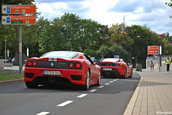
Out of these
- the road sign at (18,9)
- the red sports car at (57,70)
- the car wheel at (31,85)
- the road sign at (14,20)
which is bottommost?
the car wheel at (31,85)

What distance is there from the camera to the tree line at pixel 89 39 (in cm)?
8186

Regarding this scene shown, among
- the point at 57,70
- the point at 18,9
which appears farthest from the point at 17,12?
the point at 57,70

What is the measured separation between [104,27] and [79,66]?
91.7 m

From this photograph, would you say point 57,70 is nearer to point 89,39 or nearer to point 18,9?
point 18,9

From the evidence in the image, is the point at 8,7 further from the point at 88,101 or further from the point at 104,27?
the point at 104,27


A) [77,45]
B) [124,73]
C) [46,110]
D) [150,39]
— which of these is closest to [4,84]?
[46,110]

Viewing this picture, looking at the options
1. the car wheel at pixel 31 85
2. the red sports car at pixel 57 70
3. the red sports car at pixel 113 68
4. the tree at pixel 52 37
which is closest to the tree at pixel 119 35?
the tree at pixel 52 37

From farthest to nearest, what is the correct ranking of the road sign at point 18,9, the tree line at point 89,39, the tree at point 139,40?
the tree at point 139,40 < the tree line at point 89,39 < the road sign at point 18,9

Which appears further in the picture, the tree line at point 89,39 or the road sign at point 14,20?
the tree line at point 89,39

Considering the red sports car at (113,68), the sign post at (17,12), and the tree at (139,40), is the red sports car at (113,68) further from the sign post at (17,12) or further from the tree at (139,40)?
the tree at (139,40)

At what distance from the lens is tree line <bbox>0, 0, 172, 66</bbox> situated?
8186cm

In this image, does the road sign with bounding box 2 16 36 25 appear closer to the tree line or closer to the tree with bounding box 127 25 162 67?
the tree line

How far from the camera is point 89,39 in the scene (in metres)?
96.1

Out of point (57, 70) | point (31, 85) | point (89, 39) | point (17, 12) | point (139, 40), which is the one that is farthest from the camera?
point (139, 40)
